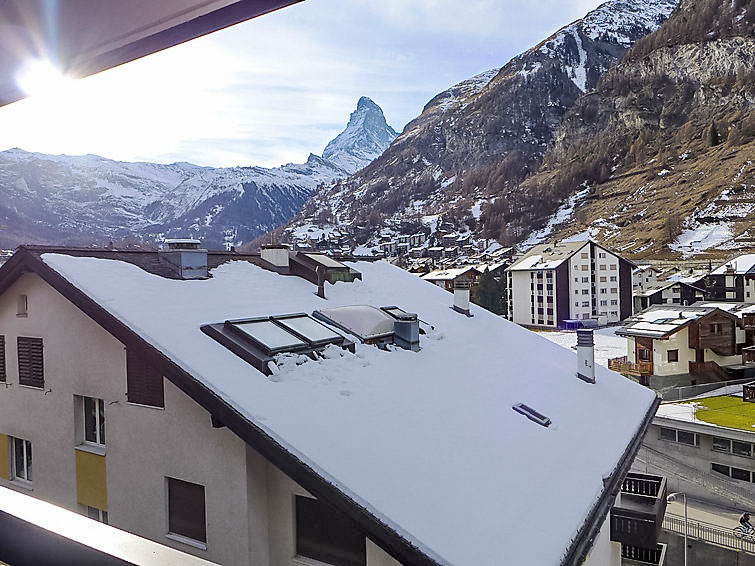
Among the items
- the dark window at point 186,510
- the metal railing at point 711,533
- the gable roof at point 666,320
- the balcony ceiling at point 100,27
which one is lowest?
the metal railing at point 711,533

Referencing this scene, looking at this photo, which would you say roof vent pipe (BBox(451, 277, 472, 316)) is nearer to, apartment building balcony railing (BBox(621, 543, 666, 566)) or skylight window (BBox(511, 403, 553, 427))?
skylight window (BBox(511, 403, 553, 427))

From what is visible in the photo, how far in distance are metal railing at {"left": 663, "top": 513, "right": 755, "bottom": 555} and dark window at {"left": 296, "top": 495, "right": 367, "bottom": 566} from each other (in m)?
10.2

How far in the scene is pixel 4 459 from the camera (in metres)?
5.88

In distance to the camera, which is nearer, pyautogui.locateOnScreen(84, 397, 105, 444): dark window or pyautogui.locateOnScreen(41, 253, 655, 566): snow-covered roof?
pyautogui.locateOnScreen(41, 253, 655, 566): snow-covered roof

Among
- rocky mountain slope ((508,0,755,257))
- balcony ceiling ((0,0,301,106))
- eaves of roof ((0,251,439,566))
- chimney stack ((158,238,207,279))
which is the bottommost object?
eaves of roof ((0,251,439,566))

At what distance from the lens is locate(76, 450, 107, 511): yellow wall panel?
4.84m

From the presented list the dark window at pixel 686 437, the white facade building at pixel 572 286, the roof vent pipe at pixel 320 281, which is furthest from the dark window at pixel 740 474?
the white facade building at pixel 572 286

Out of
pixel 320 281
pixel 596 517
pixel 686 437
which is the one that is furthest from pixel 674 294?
pixel 596 517

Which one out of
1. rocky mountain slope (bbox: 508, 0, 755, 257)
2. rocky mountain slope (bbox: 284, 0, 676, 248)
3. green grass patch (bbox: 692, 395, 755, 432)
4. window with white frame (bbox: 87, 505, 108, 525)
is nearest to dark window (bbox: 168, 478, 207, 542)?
window with white frame (bbox: 87, 505, 108, 525)

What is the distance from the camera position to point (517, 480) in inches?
156

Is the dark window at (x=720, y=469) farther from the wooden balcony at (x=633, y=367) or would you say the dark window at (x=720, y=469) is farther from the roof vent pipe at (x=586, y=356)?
the roof vent pipe at (x=586, y=356)

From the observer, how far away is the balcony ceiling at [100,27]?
4.08ft

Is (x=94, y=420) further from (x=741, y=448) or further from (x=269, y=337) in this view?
(x=741, y=448)

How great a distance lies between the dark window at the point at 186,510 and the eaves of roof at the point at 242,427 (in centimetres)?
85
